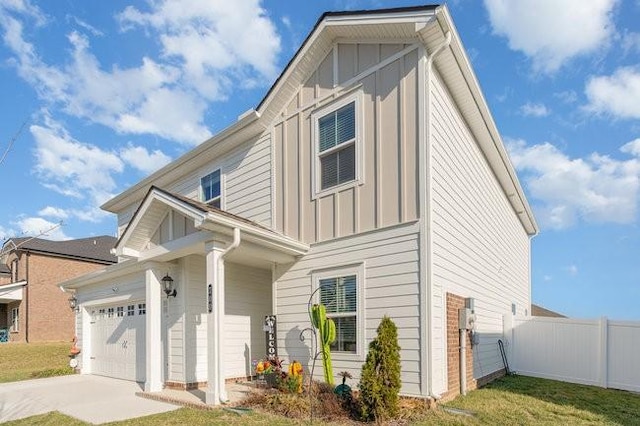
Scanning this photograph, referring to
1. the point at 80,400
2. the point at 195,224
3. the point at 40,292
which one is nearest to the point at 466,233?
the point at 195,224

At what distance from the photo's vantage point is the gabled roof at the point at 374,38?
25.3ft

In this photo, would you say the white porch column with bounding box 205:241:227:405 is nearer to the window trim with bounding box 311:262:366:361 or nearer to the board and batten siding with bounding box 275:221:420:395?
the board and batten siding with bounding box 275:221:420:395

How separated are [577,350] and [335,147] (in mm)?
7757

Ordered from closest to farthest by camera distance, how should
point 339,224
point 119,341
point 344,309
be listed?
point 344,309 → point 339,224 → point 119,341

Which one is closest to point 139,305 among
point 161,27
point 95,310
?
point 95,310

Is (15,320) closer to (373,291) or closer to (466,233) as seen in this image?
(373,291)

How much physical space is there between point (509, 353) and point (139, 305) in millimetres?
9681

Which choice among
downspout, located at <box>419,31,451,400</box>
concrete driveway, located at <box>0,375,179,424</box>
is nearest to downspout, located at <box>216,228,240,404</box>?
concrete driveway, located at <box>0,375,179,424</box>

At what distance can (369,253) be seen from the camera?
26.5ft

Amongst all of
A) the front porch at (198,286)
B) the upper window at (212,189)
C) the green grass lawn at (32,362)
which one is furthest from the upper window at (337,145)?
the green grass lawn at (32,362)

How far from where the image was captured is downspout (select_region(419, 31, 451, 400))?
7043mm

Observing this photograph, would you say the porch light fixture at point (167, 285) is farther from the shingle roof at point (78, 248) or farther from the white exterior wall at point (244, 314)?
the shingle roof at point (78, 248)

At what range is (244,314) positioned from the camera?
10859mm

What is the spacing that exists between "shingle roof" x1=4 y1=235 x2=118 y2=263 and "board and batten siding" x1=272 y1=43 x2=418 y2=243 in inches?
808
